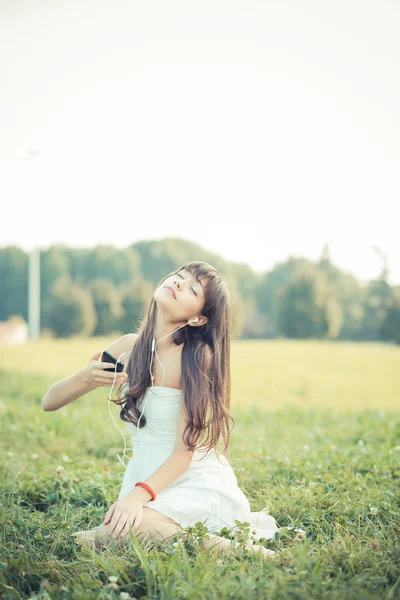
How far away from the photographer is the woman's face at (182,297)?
2.69 metres

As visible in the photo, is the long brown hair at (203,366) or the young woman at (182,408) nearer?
the young woman at (182,408)

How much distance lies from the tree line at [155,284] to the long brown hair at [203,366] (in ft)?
69.2

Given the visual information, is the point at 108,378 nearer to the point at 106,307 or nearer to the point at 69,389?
the point at 69,389

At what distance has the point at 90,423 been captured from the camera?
574 centimetres

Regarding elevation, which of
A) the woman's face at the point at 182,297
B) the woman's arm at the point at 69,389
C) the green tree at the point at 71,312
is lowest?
the green tree at the point at 71,312

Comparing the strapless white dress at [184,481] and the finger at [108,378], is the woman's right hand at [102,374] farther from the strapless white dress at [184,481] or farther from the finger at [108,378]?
the strapless white dress at [184,481]

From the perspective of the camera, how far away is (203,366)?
105 inches

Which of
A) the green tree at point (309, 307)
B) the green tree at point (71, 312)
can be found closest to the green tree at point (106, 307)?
the green tree at point (71, 312)

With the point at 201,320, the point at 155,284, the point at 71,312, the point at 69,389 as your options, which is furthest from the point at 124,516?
the point at 71,312

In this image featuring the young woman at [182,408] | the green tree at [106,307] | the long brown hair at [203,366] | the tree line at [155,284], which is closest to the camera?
the young woman at [182,408]

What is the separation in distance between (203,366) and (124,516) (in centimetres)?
79

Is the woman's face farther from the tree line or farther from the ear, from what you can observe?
the tree line

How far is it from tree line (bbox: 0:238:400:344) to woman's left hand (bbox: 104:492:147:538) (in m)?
21.6

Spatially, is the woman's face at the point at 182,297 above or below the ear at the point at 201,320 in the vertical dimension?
above
